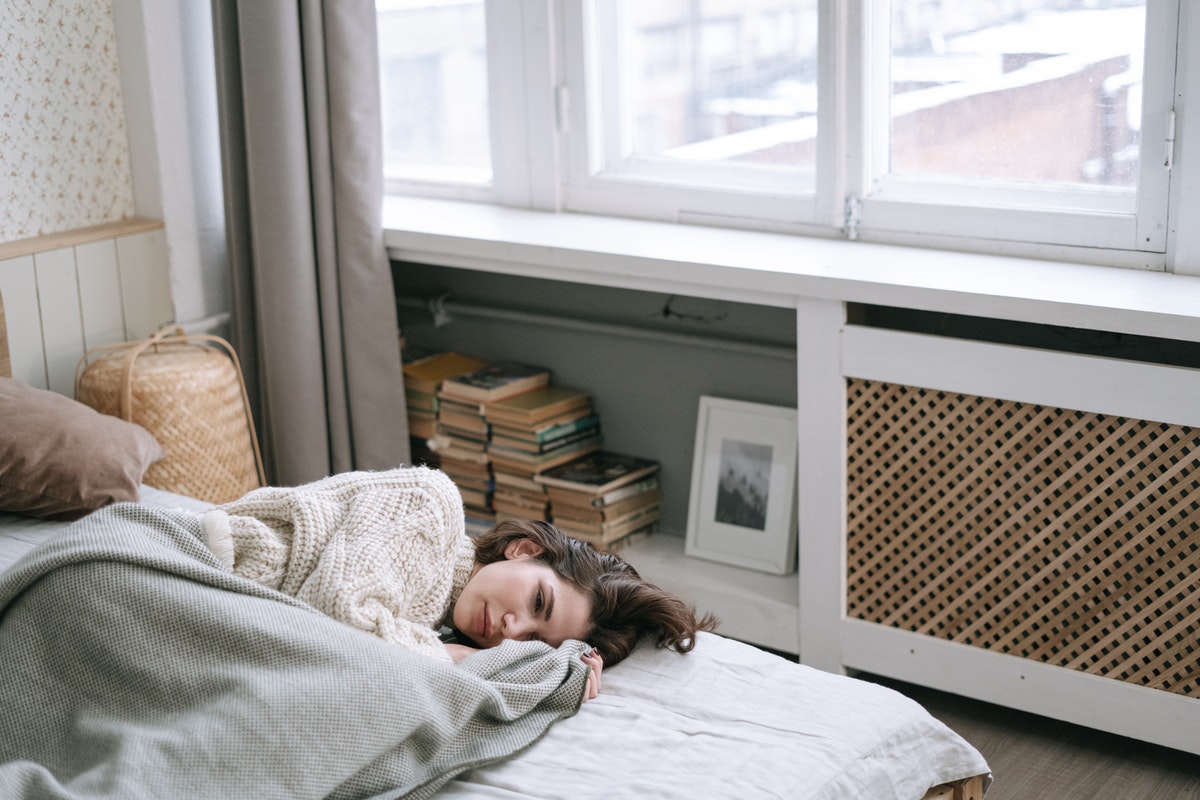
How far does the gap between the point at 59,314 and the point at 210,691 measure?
152 centimetres

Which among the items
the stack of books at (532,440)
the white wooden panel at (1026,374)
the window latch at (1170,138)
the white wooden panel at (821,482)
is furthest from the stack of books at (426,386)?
the window latch at (1170,138)

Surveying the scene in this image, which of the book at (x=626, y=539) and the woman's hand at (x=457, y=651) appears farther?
the book at (x=626, y=539)

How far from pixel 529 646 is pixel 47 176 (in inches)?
66.3

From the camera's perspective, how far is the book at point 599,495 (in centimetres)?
271

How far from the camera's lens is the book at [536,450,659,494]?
271cm

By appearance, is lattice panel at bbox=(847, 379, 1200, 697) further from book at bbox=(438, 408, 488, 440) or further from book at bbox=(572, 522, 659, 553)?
book at bbox=(438, 408, 488, 440)

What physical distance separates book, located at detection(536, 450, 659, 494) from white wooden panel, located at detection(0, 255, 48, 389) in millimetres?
1061

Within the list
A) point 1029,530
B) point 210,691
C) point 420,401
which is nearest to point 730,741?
point 210,691

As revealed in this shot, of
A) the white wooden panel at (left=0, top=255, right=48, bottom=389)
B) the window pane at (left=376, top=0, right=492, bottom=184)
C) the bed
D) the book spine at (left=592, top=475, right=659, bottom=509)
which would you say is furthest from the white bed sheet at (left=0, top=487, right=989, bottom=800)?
the window pane at (left=376, top=0, right=492, bottom=184)

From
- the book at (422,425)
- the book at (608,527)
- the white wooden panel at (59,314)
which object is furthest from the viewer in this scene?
the book at (422,425)

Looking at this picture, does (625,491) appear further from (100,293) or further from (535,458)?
(100,293)

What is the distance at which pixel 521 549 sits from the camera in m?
1.80

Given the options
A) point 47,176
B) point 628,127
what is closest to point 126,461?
point 47,176

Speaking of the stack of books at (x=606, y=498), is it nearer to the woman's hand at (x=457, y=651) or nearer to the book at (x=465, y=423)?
the book at (x=465, y=423)
